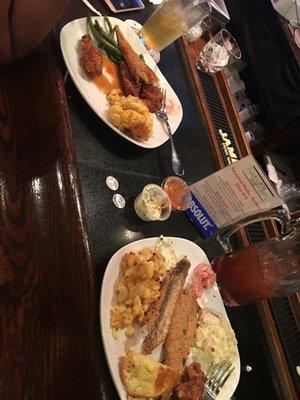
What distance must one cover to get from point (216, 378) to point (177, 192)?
0.81 metres

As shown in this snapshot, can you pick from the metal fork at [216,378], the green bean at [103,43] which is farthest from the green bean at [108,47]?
the metal fork at [216,378]

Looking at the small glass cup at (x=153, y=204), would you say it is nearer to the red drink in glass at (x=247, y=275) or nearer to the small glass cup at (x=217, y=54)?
the red drink in glass at (x=247, y=275)

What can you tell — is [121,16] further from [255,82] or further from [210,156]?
[255,82]

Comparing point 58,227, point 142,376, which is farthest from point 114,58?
point 142,376

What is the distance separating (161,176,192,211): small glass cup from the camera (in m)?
1.81

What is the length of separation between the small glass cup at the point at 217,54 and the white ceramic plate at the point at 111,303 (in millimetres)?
1374

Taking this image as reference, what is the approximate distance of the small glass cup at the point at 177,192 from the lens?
1806 mm

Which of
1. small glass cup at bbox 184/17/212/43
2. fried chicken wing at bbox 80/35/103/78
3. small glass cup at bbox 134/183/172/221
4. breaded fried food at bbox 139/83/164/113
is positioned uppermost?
fried chicken wing at bbox 80/35/103/78

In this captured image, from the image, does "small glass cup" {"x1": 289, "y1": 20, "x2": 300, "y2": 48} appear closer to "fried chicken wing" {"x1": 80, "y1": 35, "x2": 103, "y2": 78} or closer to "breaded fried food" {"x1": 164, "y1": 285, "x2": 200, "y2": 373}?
"fried chicken wing" {"x1": 80, "y1": 35, "x2": 103, "y2": 78}

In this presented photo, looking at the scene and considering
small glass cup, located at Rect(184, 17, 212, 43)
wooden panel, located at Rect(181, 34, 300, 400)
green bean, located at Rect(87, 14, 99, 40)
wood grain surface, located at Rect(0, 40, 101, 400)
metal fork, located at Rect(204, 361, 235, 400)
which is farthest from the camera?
small glass cup, located at Rect(184, 17, 212, 43)

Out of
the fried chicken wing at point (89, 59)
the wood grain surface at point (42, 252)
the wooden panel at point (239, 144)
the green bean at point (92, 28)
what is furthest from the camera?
the wooden panel at point (239, 144)

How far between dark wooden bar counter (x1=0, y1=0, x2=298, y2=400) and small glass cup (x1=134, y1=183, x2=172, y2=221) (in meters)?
0.05

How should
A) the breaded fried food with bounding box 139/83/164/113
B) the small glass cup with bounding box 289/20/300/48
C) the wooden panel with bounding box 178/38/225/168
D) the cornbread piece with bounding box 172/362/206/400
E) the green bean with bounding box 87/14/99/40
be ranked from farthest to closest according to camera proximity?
1. the small glass cup with bounding box 289/20/300/48
2. the wooden panel with bounding box 178/38/225/168
3. the breaded fried food with bounding box 139/83/164/113
4. the green bean with bounding box 87/14/99/40
5. the cornbread piece with bounding box 172/362/206/400

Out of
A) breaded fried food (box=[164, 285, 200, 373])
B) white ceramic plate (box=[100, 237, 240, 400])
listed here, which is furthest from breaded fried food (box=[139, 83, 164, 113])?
breaded fried food (box=[164, 285, 200, 373])
